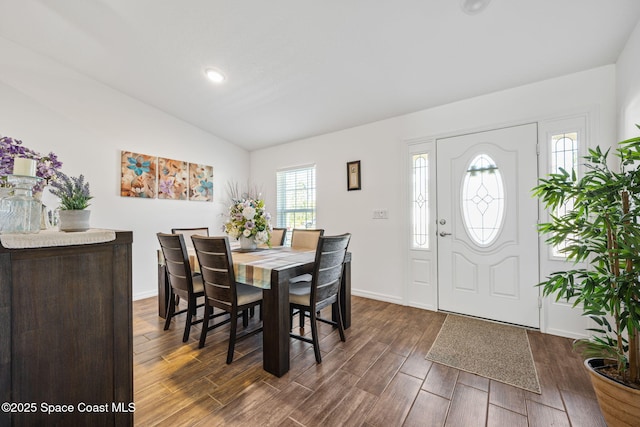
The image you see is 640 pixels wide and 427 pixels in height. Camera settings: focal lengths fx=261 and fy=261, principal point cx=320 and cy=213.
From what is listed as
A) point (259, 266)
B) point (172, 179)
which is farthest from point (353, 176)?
point (172, 179)

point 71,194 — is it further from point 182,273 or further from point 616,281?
point 616,281

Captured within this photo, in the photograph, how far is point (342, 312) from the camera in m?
2.60

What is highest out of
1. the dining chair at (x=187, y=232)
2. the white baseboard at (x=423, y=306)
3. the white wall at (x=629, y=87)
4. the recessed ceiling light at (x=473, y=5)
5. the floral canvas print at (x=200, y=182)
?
the recessed ceiling light at (x=473, y=5)

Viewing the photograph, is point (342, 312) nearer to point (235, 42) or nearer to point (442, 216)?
point (442, 216)

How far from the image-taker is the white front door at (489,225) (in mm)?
2535

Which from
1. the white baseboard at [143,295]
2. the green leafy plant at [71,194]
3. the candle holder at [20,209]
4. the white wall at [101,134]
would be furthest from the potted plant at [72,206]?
the white baseboard at [143,295]

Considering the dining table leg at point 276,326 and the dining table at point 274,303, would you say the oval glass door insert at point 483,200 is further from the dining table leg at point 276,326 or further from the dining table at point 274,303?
the dining table leg at point 276,326

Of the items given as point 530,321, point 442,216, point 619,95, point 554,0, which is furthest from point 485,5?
point 530,321

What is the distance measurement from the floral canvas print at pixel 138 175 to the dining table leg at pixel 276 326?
276 cm

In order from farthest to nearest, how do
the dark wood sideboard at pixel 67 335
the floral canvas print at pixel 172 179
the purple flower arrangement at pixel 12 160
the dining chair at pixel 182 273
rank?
the floral canvas print at pixel 172 179 → the dining chair at pixel 182 273 → the purple flower arrangement at pixel 12 160 → the dark wood sideboard at pixel 67 335

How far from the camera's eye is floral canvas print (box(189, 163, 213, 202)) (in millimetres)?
4098

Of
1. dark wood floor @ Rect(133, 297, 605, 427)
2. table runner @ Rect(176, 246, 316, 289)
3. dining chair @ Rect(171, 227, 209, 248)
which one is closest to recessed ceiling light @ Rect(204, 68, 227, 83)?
dining chair @ Rect(171, 227, 209, 248)

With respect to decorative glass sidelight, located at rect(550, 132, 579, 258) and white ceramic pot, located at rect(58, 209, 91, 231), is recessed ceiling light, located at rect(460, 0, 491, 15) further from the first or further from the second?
white ceramic pot, located at rect(58, 209, 91, 231)

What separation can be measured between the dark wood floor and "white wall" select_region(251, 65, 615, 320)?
124 cm
